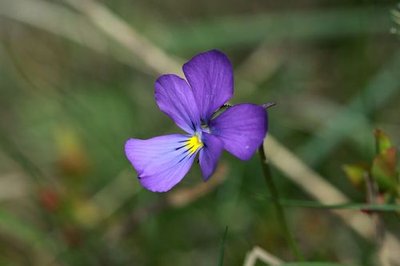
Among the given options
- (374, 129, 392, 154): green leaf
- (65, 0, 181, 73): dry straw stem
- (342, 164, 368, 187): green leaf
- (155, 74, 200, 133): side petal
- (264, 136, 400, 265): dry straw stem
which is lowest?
(264, 136, 400, 265): dry straw stem

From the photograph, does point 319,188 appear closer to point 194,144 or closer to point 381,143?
point 381,143

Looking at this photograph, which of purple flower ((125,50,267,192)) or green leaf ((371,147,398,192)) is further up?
purple flower ((125,50,267,192))

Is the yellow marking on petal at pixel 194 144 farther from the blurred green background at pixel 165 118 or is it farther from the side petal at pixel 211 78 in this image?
the blurred green background at pixel 165 118

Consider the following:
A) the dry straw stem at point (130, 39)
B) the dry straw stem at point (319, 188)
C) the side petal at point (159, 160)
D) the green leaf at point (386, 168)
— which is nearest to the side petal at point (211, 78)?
the side petal at point (159, 160)

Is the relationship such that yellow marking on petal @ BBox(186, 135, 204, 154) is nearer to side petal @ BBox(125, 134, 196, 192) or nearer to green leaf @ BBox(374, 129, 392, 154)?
side petal @ BBox(125, 134, 196, 192)

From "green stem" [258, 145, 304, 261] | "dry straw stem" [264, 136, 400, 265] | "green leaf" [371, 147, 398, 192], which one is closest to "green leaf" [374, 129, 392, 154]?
"green leaf" [371, 147, 398, 192]

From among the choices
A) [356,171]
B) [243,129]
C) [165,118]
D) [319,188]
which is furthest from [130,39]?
[243,129]
